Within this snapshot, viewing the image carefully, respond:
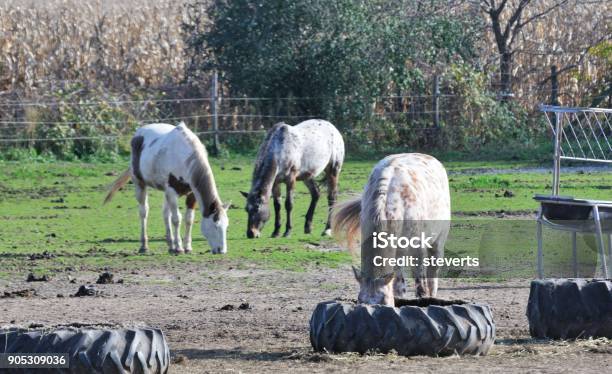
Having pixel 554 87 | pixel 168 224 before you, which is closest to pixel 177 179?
pixel 168 224

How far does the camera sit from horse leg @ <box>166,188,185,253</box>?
541 inches

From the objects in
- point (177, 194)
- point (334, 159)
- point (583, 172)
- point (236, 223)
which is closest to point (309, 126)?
point (334, 159)

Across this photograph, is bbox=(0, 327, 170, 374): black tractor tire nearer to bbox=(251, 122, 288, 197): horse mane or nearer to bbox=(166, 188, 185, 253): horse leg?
bbox=(166, 188, 185, 253): horse leg

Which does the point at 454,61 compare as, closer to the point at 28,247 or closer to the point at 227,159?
the point at 227,159

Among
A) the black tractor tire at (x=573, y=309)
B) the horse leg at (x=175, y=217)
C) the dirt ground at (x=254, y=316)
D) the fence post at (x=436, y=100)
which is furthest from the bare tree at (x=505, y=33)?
the black tractor tire at (x=573, y=309)

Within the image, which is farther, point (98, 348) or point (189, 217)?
point (189, 217)

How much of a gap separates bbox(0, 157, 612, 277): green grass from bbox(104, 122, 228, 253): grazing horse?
0.87 feet

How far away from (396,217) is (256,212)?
7456mm

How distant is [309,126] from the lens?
53.6ft

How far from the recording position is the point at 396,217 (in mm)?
7461

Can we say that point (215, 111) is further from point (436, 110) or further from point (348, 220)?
point (348, 220)

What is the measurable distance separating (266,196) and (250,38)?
10.8 m

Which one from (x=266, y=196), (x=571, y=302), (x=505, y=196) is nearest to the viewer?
(x=571, y=302)

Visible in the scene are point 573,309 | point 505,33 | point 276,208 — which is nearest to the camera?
point 573,309
